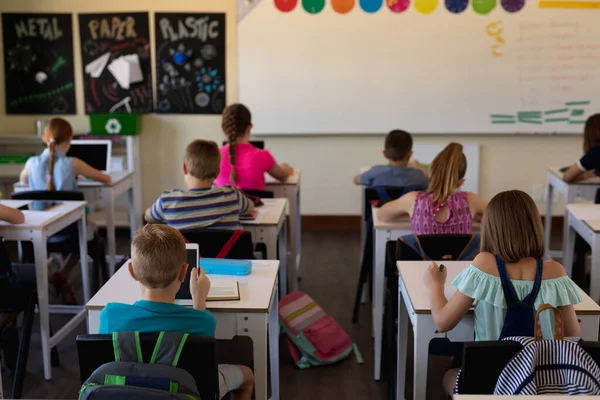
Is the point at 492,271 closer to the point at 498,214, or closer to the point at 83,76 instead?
the point at 498,214

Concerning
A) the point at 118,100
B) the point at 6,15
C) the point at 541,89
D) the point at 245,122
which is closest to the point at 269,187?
the point at 245,122

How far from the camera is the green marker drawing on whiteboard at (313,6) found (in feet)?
18.4

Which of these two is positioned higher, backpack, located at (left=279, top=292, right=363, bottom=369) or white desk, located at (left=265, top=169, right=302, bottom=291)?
white desk, located at (left=265, top=169, right=302, bottom=291)

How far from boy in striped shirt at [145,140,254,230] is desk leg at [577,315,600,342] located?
156 cm

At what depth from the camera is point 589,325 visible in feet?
6.97

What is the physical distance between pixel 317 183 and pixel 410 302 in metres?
3.90

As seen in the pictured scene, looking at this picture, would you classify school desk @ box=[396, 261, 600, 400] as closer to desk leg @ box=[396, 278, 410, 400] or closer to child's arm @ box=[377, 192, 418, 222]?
desk leg @ box=[396, 278, 410, 400]

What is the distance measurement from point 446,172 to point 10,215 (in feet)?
6.36

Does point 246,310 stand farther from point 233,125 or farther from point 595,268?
point 233,125

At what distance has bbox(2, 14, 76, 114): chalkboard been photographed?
5840 millimetres

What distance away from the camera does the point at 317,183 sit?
6086 millimetres

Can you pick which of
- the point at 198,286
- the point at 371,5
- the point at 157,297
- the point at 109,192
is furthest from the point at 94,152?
the point at 157,297

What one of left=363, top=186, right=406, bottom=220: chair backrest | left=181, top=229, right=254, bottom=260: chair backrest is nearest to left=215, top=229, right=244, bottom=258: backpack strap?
left=181, top=229, right=254, bottom=260: chair backrest

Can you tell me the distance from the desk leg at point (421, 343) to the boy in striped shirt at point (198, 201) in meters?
1.18
